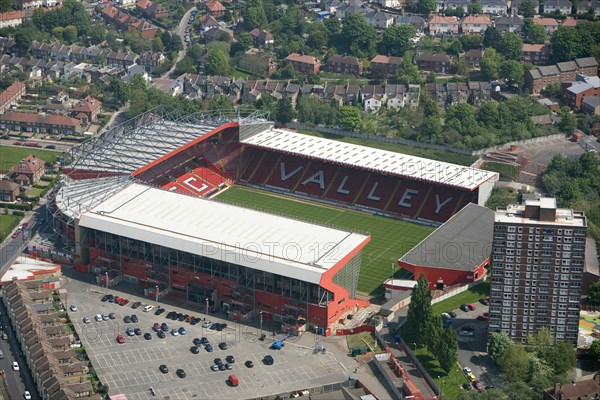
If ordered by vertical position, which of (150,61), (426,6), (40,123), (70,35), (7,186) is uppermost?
(426,6)

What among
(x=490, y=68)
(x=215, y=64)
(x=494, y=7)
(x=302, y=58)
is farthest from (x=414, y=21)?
(x=215, y=64)

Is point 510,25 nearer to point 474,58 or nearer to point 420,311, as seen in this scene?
point 474,58

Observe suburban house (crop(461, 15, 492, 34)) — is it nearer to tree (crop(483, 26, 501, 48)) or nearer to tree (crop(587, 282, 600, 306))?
tree (crop(483, 26, 501, 48))

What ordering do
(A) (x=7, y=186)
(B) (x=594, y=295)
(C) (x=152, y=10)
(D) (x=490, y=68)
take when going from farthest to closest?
(C) (x=152, y=10) < (D) (x=490, y=68) < (A) (x=7, y=186) < (B) (x=594, y=295)

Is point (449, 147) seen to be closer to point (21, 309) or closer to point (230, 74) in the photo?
point (230, 74)

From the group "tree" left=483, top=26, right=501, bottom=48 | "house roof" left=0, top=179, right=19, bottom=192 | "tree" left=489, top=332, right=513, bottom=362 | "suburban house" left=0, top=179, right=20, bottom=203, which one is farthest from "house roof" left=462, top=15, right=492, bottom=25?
"tree" left=489, top=332, right=513, bottom=362

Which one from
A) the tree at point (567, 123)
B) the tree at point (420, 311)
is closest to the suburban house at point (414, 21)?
the tree at point (567, 123)
